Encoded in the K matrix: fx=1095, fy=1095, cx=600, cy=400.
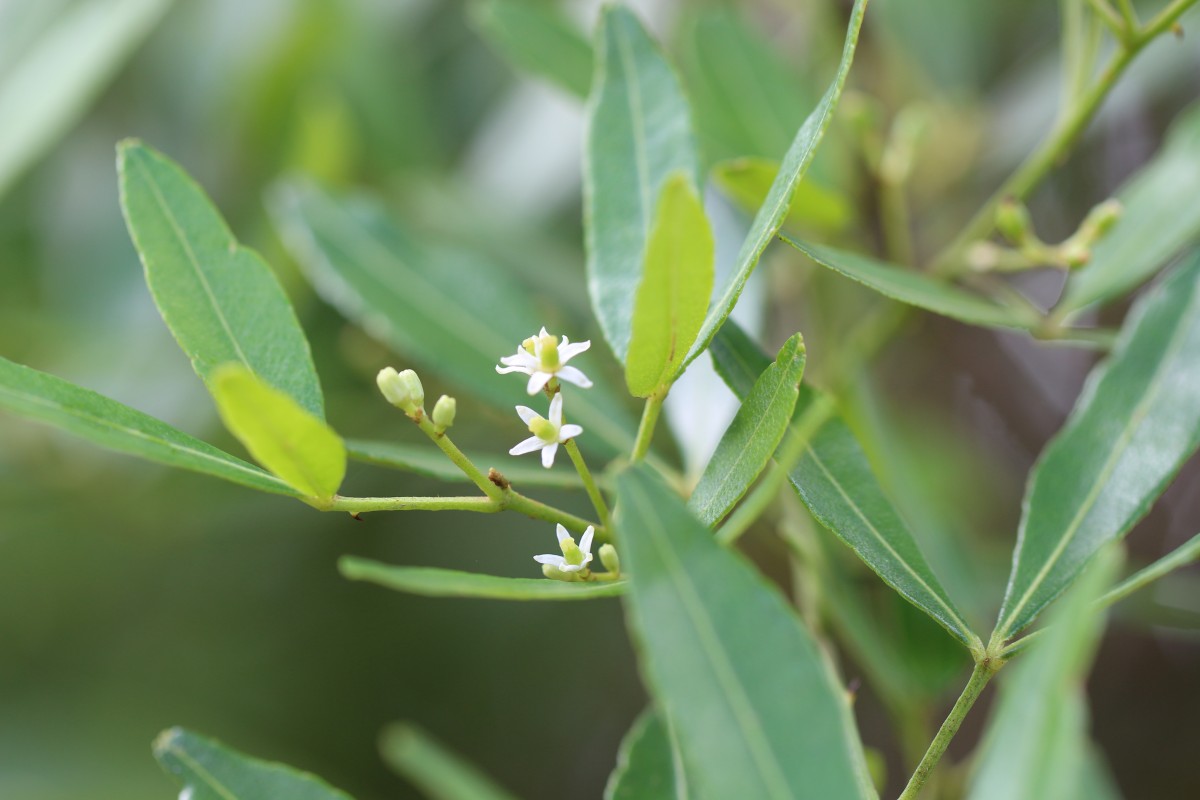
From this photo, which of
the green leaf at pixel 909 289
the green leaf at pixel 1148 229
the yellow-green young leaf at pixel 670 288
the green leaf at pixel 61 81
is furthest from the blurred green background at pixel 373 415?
the yellow-green young leaf at pixel 670 288

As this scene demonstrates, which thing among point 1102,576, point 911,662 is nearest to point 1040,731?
point 1102,576

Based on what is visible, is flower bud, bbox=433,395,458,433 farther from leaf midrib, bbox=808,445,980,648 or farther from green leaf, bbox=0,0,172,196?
green leaf, bbox=0,0,172,196

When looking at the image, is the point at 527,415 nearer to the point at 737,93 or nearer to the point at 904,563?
the point at 904,563

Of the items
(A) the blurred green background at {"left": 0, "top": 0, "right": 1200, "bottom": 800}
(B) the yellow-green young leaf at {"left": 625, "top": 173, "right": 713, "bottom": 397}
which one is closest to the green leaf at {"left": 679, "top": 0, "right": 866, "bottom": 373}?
(B) the yellow-green young leaf at {"left": 625, "top": 173, "right": 713, "bottom": 397}

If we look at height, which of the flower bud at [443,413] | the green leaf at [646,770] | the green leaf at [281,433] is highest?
the flower bud at [443,413]

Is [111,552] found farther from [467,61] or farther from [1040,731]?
[1040,731]

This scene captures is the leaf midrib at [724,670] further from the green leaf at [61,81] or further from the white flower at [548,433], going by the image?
the green leaf at [61,81]
